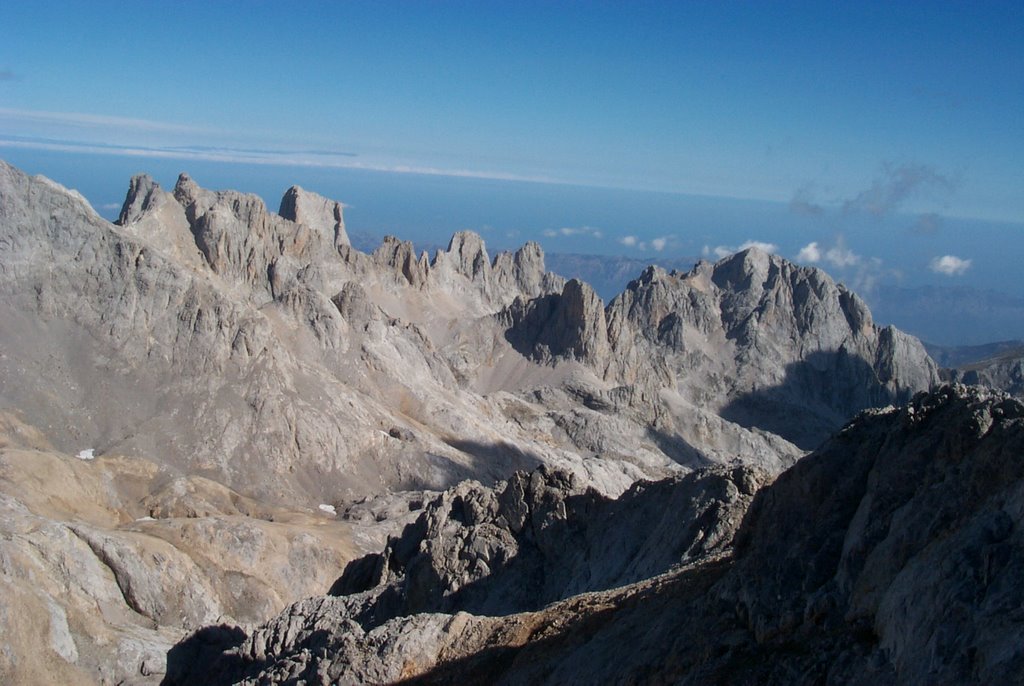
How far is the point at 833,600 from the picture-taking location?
17281 millimetres

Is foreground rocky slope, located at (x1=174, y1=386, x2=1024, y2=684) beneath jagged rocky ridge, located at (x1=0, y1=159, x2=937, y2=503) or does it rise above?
above

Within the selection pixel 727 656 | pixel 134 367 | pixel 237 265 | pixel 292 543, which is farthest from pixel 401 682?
pixel 237 265

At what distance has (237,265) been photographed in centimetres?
13262

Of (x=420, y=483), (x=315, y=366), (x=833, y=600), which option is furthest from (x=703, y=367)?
(x=833, y=600)

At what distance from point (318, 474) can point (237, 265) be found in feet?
167

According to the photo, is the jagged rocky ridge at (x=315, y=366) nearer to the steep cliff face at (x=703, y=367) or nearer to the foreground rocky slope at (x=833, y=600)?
the steep cliff face at (x=703, y=367)

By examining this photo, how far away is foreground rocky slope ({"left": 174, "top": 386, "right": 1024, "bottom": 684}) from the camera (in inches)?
545

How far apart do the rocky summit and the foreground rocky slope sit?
80 mm

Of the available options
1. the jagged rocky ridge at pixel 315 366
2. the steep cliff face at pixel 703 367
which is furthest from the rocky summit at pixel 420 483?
the steep cliff face at pixel 703 367

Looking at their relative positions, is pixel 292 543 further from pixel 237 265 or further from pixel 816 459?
pixel 237 265

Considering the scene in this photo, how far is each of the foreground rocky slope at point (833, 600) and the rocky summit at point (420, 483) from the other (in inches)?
3.2

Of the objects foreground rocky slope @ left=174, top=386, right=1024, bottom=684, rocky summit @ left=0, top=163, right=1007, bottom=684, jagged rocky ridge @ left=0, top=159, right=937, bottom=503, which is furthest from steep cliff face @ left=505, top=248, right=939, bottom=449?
foreground rocky slope @ left=174, top=386, right=1024, bottom=684

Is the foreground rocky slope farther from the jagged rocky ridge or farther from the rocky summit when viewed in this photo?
the jagged rocky ridge

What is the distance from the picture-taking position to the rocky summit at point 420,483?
704 inches
